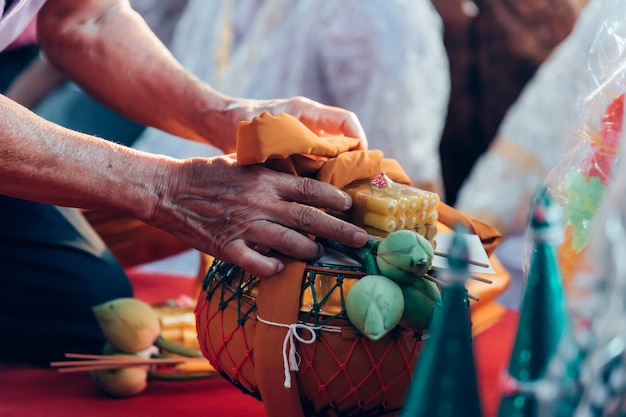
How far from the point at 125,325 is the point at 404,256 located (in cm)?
64

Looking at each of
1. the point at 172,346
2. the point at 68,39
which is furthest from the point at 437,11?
the point at 172,346

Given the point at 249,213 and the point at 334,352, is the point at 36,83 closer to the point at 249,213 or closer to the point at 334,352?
the point at 249,213

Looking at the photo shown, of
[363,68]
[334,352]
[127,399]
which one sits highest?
[334,352]

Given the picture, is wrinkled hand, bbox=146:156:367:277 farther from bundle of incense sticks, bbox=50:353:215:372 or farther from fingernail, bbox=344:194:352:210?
bundle of incense sticks, bbox=50:353:215:372

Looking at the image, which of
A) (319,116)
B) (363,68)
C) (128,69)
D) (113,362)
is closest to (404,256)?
(319,116)

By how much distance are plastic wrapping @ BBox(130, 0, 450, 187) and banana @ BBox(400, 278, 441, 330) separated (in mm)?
1502

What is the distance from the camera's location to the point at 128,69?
1470 mm

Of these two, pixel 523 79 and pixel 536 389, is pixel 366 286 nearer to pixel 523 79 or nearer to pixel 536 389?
pixel 536 389

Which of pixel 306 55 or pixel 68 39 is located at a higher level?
pixel 68 39

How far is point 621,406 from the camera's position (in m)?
0.64

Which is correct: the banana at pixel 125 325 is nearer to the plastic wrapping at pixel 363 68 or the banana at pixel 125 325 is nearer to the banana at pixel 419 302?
the banana at pixel 419 302

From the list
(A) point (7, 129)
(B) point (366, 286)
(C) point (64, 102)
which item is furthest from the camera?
(C) point (64, 102)

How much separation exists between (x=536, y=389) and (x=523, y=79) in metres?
2.14

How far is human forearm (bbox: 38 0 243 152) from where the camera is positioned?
1356 mm
